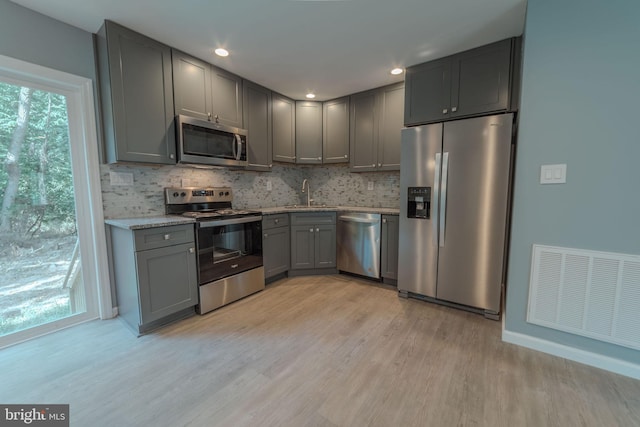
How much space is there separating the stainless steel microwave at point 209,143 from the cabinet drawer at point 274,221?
2.15 feet

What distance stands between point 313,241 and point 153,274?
5.88 feet

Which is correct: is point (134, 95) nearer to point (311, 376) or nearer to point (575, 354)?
point (311, 376)

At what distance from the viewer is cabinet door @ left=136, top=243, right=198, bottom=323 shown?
6.47 feet

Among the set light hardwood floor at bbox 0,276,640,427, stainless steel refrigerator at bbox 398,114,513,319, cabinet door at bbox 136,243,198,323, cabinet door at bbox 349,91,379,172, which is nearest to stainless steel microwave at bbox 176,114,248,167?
cabinet door at bbox 136,243,198,323

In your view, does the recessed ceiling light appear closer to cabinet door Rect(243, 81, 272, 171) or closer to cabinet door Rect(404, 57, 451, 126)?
cabinet door Rect(243, 81, 272, 171)

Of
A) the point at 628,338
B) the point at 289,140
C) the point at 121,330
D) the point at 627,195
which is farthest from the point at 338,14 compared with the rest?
the point at 121,330

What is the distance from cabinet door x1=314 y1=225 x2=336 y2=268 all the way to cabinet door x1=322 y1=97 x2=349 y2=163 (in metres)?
0.98

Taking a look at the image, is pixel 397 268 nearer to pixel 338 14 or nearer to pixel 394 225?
pixel 394 225

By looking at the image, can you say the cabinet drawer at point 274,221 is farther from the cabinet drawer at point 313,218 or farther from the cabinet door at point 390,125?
the cabinet door at point 390,125

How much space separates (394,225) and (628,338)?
179 centimetres

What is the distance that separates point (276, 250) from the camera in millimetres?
3088

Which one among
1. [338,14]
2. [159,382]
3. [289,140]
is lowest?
[159,382]

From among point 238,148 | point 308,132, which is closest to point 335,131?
point 308,132

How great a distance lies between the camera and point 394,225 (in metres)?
2.88
